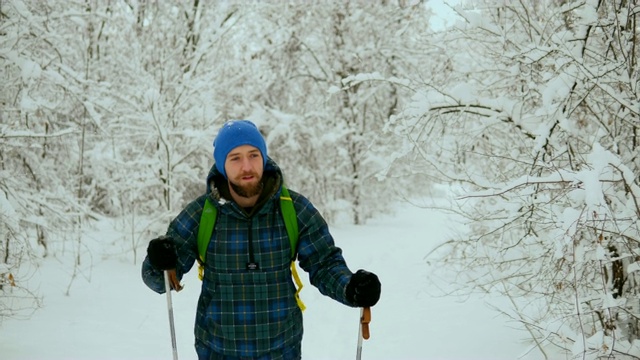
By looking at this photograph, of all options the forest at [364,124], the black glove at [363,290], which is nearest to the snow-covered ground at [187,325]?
the forest at [364,124]

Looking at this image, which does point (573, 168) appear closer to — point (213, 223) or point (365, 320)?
point (365, 320)

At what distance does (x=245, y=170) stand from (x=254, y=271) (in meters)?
0.46

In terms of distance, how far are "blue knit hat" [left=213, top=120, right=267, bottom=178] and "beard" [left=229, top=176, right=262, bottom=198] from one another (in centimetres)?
12

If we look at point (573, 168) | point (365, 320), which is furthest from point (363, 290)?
point (573, 168)

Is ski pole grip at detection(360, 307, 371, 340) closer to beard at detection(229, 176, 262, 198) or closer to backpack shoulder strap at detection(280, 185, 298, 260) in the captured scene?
backpack shoulder strap at detection(280, 185, 298, 260)

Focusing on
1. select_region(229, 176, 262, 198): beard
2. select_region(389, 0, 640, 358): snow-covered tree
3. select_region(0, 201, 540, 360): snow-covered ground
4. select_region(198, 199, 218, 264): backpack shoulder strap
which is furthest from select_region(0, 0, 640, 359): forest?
select_region(198, 199, 218, 264): backpack shoulder strap

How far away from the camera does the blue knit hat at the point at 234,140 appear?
230cm

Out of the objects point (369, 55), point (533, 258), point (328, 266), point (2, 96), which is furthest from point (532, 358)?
point (369, 55)

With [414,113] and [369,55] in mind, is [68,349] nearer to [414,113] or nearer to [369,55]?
[414,113]

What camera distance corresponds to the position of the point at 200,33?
1118 centimetres

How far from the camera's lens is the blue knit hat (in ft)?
7.56

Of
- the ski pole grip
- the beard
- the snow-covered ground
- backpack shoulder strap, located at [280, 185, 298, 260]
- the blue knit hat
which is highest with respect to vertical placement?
the blue knit hat

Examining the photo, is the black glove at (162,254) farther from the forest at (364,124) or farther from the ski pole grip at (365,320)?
the forest at (364,124)

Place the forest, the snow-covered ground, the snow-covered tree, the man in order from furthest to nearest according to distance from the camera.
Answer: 1. the snow-covered ground
2. the forest
3. the snow-covered tree
4. the man
